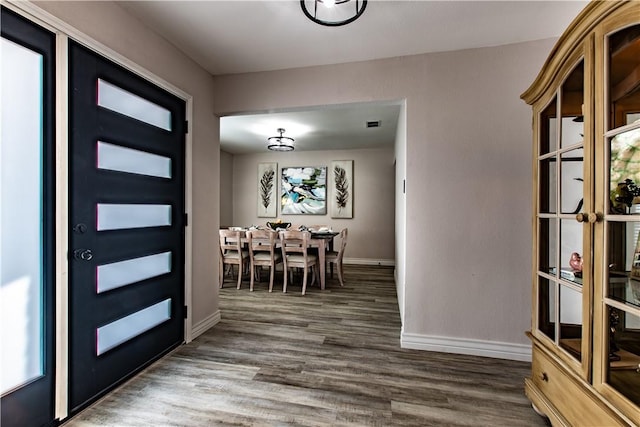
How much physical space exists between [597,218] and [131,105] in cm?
272

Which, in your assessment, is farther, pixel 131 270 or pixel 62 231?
pixel 131 270

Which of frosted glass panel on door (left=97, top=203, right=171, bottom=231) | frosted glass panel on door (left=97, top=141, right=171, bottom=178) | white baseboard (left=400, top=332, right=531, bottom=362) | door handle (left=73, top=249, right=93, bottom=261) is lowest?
white baseboard (left=400, top=332, right=531, bottom=362)

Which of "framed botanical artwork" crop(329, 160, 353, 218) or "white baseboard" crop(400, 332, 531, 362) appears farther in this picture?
"framed botanical artwork" crop(329, 160, 353, 218)

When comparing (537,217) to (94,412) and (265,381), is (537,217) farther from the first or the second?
(94,412)

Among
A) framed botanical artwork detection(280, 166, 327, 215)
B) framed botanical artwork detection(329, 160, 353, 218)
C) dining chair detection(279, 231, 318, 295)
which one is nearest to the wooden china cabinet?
dining chair detection(279, 231, 318, 295)

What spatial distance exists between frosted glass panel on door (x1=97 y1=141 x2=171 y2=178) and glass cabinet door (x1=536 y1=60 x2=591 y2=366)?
2586 mm

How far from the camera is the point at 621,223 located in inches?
42.5

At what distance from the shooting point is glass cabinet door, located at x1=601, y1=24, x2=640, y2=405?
1060 mm

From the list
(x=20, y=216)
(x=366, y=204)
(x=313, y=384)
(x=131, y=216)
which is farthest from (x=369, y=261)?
(x=20, y=216)

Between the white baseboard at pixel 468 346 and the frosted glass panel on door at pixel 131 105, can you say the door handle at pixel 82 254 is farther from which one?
the white baseboard at pixel 468 346

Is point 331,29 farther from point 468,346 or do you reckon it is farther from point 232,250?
point 232,250

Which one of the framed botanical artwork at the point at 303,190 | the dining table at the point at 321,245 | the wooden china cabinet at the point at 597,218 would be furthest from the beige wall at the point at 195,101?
the framed botanical artwork at the point at 303,190

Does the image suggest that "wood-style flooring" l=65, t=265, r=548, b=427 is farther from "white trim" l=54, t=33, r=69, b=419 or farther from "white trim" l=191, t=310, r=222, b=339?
"white trim" l=54, t=33, r=69, b=419

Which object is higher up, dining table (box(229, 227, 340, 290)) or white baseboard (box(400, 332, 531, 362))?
dining table (box(229, 227, 340, 290))
